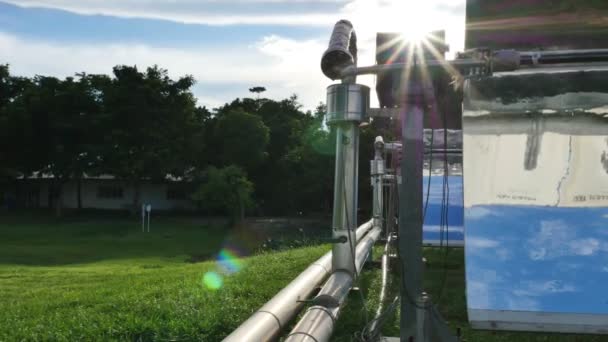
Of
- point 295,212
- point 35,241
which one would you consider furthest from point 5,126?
point 295,212

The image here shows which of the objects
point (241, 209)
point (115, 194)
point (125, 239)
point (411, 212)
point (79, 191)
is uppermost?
point (411, 212)

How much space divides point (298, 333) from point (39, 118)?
36.4m

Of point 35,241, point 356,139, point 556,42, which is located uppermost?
point 556,42

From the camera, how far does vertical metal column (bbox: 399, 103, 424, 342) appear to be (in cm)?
270

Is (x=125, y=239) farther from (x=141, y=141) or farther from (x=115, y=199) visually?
(x=115, y=199)

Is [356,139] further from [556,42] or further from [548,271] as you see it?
[556,42]

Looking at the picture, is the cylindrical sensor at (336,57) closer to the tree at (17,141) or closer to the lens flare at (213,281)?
the lens flare at (213,281)

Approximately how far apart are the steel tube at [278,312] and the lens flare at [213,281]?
1637 mm

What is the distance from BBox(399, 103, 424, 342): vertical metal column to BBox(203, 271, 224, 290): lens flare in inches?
137

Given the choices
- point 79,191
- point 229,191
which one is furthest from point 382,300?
point 79,191

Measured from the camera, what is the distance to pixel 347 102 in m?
3.12

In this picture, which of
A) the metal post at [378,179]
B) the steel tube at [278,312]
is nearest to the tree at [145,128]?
the metal post at [378,179]

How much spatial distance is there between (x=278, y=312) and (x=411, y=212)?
109 cm

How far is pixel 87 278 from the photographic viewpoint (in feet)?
33.9
